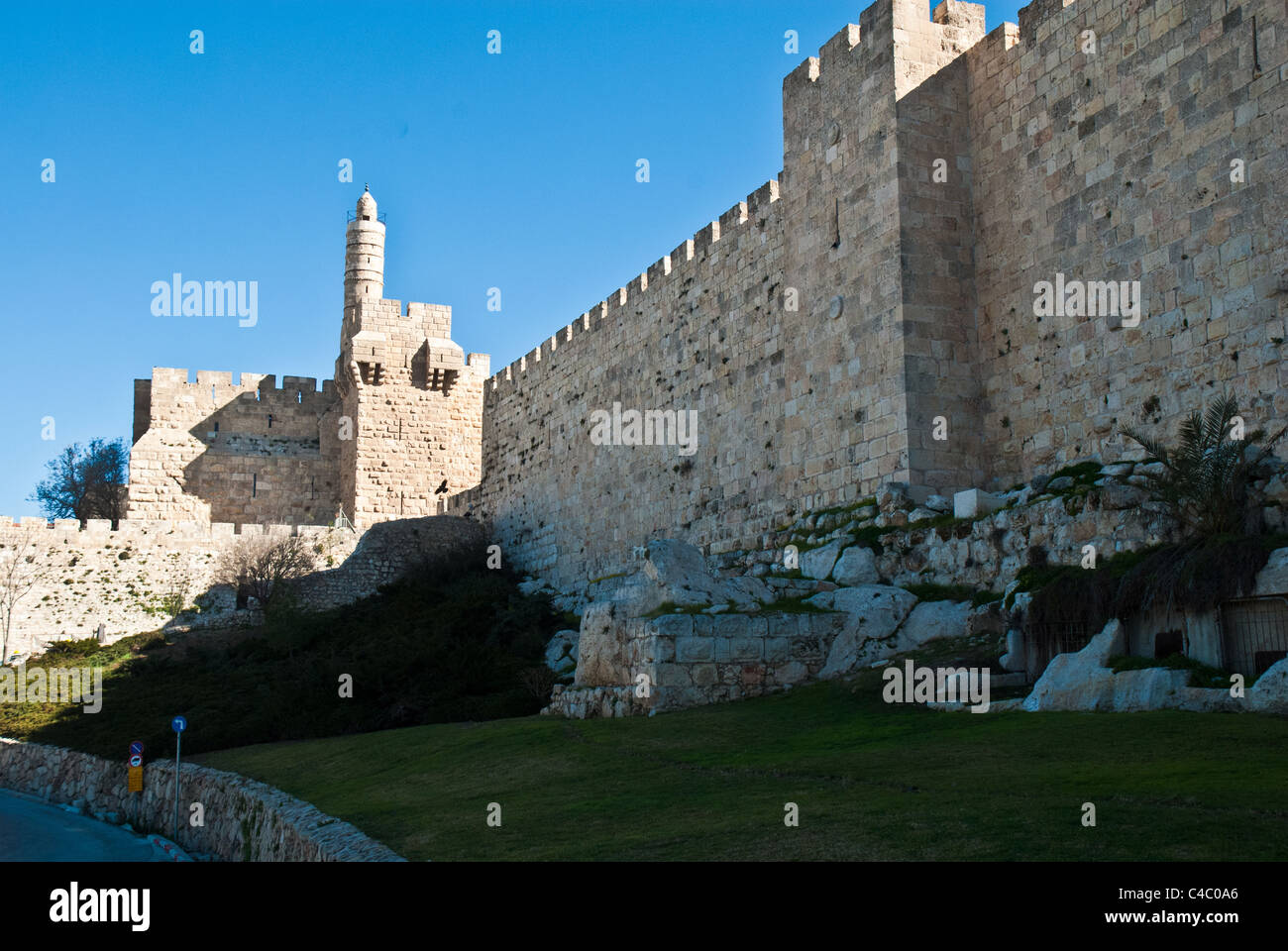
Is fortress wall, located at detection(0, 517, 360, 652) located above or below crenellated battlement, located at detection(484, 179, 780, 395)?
below

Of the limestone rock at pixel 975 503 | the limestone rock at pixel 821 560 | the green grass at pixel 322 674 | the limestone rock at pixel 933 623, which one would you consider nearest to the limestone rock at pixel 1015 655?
the limestone rock at pixel 933 623

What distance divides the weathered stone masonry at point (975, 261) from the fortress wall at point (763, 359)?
4 centimetres

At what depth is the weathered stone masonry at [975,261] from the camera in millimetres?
10039

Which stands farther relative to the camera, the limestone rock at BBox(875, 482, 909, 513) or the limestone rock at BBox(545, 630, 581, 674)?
the limestone rock at BBox(545, 630, 581, 674)

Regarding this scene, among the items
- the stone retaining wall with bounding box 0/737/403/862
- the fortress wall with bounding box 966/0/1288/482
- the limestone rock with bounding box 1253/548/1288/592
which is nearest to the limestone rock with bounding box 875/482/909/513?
the fortress wall with bounding box 966/0/1288/482

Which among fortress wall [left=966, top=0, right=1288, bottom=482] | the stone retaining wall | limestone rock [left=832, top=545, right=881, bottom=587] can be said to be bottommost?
the stone retaining wall

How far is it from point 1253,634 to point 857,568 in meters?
4.40

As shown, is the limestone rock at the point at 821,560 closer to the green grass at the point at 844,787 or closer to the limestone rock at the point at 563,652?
the green grass at the point at 844,787

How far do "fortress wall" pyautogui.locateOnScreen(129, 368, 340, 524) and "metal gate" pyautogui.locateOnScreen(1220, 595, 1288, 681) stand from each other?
936 inches

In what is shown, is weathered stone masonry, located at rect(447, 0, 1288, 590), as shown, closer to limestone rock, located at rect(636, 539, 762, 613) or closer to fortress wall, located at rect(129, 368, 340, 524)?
limestone rock, located at rect(636, 539, 762, 613)

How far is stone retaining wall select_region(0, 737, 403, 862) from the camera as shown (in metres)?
7.31

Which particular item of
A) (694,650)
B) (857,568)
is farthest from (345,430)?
(694,650)

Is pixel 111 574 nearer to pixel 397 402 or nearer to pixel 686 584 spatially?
pixel 397 402

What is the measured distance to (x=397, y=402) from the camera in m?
27.6
